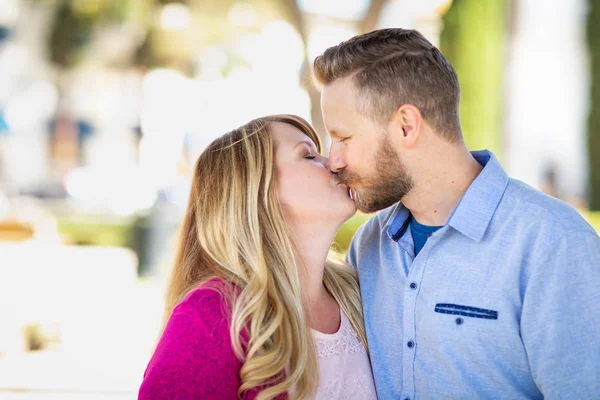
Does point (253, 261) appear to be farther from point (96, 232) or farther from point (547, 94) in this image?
point (96, 232)

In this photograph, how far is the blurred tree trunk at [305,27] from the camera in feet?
24.7

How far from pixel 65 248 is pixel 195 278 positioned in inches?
179

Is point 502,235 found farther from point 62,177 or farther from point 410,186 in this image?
point 62,177

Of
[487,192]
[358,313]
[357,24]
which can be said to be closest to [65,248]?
[357,24]

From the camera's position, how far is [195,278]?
2.04 meters

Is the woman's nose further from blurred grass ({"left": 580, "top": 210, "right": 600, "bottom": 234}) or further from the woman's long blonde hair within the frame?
blurred grass ({"left": 580, "top": 210, "right": 600, "bottom": 234})

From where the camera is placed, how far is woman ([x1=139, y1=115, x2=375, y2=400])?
1779 millimetres

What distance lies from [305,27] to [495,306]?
6.58 meters

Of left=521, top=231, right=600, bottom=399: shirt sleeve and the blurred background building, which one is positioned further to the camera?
the blurred background building

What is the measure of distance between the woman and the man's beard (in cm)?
8

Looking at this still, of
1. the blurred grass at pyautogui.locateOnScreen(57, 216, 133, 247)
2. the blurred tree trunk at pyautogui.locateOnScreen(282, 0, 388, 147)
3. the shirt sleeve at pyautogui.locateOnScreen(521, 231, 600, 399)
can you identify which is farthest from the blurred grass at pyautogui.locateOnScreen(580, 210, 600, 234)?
the shirt sleeve at pyautogui.locateOnScreen(521, 231, 600, 399)

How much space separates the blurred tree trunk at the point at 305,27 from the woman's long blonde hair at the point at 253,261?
5.30m

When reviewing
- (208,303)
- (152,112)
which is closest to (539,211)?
(208,303)

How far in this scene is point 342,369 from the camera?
2.03m
